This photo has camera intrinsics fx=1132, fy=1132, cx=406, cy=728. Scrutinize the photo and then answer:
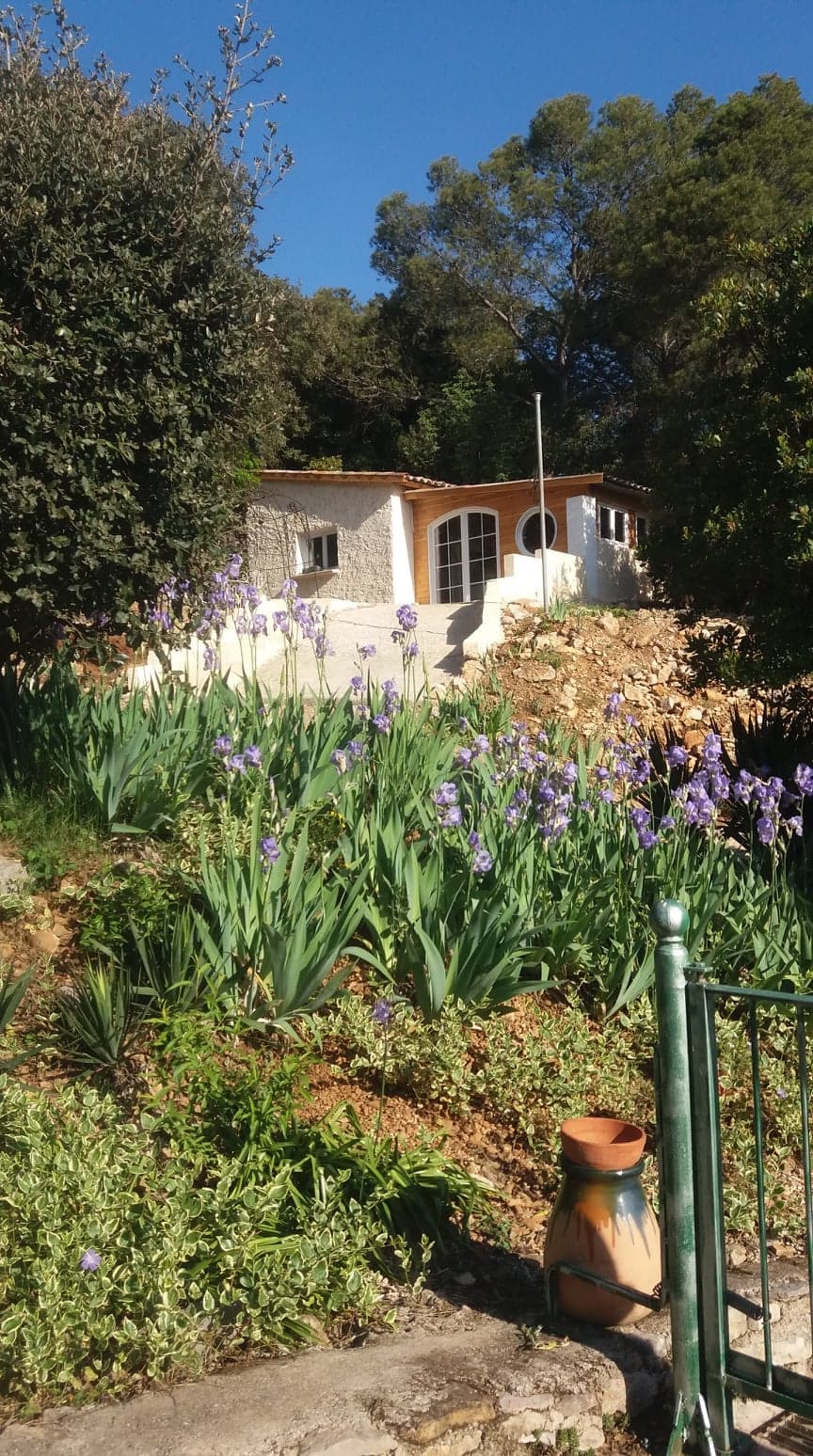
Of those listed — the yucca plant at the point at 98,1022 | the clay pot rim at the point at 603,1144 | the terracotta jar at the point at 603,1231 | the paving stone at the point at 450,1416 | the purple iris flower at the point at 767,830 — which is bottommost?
the paving stone at the point at 450,1416

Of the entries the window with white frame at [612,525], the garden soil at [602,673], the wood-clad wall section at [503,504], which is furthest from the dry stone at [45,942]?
the window with white frame at [612,525]

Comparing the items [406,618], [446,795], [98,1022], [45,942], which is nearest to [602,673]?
[406,618]

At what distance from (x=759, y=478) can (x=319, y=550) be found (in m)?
17.5

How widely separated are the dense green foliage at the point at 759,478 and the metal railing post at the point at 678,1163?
5.19 m

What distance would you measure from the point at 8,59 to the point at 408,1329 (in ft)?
19.5

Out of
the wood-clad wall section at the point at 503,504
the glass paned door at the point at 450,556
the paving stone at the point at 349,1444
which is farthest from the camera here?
the glass paned door at the point at 450,556

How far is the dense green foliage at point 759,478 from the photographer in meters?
7.51

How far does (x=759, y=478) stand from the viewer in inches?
309

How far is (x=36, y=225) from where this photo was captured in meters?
5.08

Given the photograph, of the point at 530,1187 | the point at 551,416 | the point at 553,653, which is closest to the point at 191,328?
the point at 530,1187

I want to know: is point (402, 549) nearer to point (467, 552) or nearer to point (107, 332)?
point (467, 552)

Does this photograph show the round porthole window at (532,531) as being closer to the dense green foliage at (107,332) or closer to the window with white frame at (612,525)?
the window with white frame at (612,525)

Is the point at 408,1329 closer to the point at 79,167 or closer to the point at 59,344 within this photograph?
the point at 59,344

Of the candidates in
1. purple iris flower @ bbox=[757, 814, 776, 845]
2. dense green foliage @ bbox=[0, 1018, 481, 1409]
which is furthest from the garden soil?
dense green foliage @ bbox=[0, 1018, 481, 1409]
